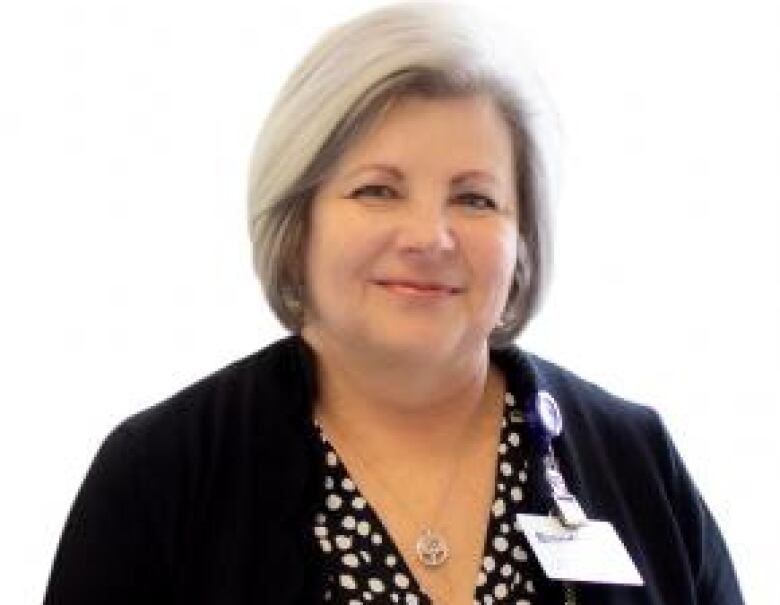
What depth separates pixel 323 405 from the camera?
1489 millimetres

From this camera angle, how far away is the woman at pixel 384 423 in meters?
1.32

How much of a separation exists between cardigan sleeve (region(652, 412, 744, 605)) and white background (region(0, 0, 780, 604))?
0.51 m

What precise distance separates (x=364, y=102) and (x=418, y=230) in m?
0.16

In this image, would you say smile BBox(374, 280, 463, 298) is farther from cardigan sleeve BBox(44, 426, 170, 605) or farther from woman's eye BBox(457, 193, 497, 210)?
cardigan sleeve BBox(44, 426, 170, 605)

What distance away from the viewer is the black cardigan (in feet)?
4.32

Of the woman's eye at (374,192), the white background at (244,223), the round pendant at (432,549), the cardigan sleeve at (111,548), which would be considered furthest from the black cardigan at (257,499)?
the white background at (244,223)

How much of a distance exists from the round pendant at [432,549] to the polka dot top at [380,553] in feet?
0.11

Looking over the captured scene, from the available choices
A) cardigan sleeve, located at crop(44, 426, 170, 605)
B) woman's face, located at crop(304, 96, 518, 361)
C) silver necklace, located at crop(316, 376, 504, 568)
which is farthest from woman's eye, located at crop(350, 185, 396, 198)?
cardigan sleeve, located at crop(44, 426, 170, 605)

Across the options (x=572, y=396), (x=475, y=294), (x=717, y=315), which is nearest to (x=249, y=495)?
(x=475, y=294)

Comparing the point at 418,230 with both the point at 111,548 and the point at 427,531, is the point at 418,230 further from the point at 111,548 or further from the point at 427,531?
the point at 111,548

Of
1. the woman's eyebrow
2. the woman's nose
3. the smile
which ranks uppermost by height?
the woman's eyebrow

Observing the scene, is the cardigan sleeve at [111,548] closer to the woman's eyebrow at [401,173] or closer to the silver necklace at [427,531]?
the silver necklace at [427,531]

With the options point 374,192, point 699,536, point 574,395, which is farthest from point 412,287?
point 699,536

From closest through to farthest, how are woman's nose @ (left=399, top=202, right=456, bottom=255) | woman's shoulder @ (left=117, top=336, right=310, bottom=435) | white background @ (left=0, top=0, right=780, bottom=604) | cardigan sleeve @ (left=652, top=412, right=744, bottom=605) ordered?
1. woman's nose @ (left=399, top=202, right=456, bottom=255)
2. woman's shoulder @ (left=117, top=336, right=310, bottom=435)
3. cardigan sleeve @ (left=652, top=412, right=744, bottom=605)
4. white background @ (left=0, top=0, right=780, bottom=604)
